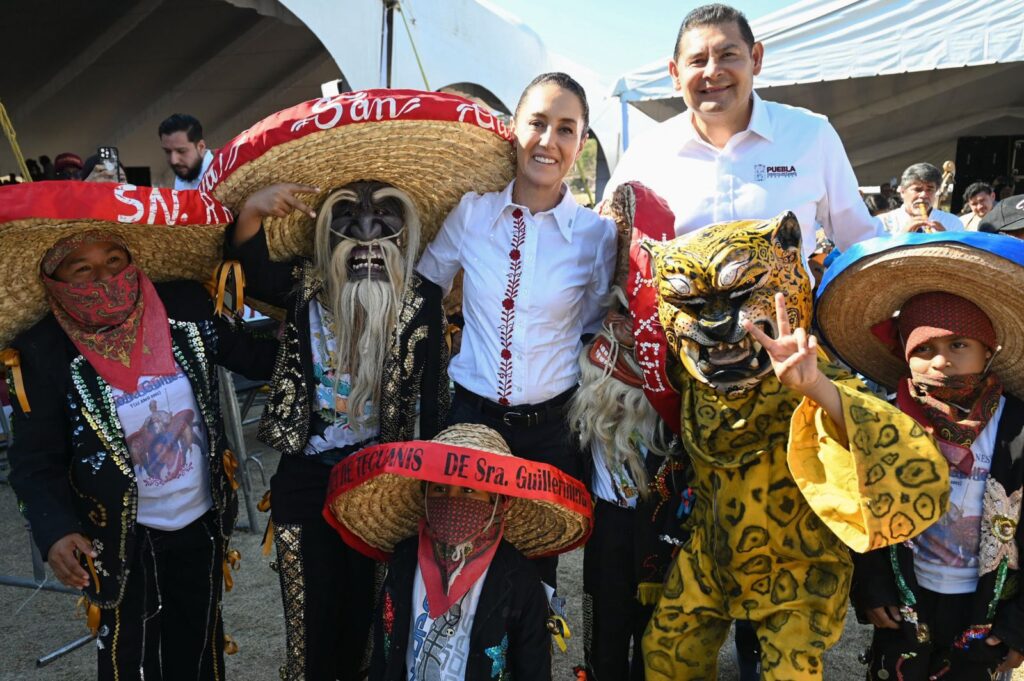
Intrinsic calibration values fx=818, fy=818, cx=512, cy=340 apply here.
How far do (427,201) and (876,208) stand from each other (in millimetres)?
9799

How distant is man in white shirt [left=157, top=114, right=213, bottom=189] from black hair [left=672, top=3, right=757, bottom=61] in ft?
15.1

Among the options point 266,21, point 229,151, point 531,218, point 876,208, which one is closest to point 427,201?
point 531,218

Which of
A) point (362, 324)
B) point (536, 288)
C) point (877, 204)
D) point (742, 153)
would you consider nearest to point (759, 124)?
point (742, 153)

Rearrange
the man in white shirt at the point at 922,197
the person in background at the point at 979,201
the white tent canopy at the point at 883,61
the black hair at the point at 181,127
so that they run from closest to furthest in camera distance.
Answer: the black hair at the point at 181,127 < the man in white shirt at the point at 922,197 < the white tent canopy at the point at 883,61 < the person in background at the point at 979,201

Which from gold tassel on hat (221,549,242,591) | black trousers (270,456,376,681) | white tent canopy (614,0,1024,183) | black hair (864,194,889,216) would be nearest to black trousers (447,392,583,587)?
black trousers (270,456,376,681)

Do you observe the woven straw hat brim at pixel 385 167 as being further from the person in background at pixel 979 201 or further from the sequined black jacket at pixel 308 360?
the person in background at pixel 979 201

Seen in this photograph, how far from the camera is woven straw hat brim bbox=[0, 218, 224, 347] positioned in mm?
2443

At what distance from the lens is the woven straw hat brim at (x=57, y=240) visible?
2.44m

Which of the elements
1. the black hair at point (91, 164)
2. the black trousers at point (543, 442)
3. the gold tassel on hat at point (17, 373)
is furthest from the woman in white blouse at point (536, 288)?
the black hair at point (91, 164)

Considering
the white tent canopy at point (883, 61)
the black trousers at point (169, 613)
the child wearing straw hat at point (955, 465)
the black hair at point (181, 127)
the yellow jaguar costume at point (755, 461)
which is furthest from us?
the white tent canopy at point (883, 61)

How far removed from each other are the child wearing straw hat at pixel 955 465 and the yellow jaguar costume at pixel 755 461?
254 millimetres

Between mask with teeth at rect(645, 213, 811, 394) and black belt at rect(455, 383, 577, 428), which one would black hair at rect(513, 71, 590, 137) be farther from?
black belt at rect(455, 383, 577, 428)

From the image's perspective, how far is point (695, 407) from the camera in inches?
Result: 95.2

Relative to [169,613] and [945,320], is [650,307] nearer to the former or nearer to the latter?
[945,320]
